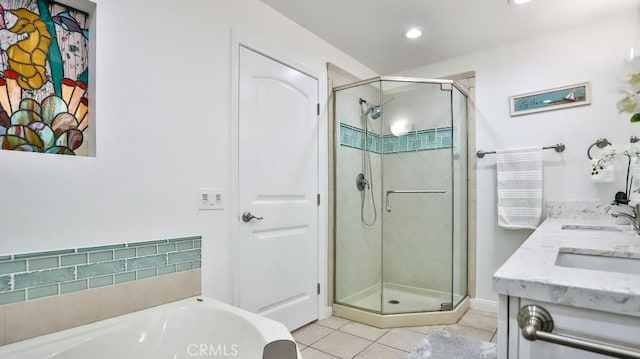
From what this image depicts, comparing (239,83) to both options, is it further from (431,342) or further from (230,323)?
(431,342)

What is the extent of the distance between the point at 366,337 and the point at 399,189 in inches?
52.3

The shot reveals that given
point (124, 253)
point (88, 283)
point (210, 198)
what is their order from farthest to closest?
point (210, 198)
point (124, 253)
point (88, 283)

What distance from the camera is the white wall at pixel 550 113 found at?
2469 millimetres

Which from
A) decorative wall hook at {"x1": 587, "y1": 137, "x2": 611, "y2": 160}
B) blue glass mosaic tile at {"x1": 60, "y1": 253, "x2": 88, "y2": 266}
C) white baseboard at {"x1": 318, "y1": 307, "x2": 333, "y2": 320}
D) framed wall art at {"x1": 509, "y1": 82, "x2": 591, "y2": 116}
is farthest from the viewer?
white baseboard at {"x1": 318, "y1": 307, "x2": 333, "y2": 320}

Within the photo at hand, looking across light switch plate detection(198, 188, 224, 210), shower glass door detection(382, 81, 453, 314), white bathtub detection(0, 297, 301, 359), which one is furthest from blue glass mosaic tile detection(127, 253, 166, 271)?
shower glass door detection(382, 81, 453, 314)

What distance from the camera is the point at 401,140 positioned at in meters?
3.08

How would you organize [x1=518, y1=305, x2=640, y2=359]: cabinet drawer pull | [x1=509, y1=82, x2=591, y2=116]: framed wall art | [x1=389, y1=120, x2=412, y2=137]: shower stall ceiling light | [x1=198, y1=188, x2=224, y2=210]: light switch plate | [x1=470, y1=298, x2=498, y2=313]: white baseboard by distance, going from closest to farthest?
1. [x1=518, y1=305, x2=640, y2=359]: cabinet drawer pull
2. [x1=198, y1=188, x2=224, y2=210]: light switch plate
3. [x1=509, y1=82, x2=591, y2=116]: framed wall art
4. [x1=470, y1=298, x2=498, y2=313]: white baseboard
5. [x1=389, y1=120, x2=412, y2=137]: shower stall ceiling light

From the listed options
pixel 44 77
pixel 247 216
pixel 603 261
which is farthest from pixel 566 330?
pixel 44 77

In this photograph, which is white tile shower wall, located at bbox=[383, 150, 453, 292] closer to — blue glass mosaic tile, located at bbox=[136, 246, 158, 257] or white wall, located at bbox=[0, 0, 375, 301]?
white wall, located at bbox=[0, 0, 375, 301]

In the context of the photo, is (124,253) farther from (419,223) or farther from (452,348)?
(419,223)

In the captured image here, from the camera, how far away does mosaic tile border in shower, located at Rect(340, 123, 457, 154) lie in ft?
9.81

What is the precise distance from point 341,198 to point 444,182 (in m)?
0.96

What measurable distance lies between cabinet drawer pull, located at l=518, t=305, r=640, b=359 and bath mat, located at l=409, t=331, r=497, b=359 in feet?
5.46

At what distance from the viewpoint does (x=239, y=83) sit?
211 cm
